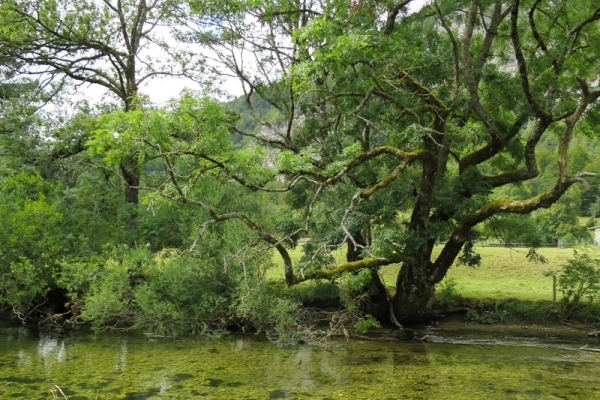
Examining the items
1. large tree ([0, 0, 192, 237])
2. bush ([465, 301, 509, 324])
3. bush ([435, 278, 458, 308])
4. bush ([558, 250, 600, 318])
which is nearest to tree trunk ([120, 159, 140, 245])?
large tree ([0, 0, 192, 237])

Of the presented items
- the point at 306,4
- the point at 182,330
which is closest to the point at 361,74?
the point at 306,4

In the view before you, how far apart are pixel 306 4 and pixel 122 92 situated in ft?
34.5

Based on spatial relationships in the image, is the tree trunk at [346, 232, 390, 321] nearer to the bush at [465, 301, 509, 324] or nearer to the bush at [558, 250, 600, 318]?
the bush at [465, 301, 509, 324]

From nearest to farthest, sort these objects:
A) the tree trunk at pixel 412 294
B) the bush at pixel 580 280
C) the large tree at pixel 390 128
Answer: the large tree at pixel 390 128 → the tree trunk at pixel 412 294 → the bush at pixel 580 280

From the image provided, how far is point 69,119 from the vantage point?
71.6 feet

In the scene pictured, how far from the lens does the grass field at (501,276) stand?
2026 cm

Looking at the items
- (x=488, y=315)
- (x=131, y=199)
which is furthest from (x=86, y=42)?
(x=488, y=315)

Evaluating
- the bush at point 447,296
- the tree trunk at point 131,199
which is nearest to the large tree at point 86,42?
the tree trunk at point 131,199

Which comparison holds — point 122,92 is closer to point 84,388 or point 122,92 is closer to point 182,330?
point 182,330

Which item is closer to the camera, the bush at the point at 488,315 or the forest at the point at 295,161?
the forest at the point at 295,161

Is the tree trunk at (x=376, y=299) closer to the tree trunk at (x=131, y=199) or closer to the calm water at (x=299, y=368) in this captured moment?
the calm water at (x=299, y=368)

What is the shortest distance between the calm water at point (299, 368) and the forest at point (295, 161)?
4.65ft

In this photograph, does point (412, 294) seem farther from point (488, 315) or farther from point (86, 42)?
point (86, 42)

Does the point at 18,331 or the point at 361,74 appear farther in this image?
the point at 18,331
